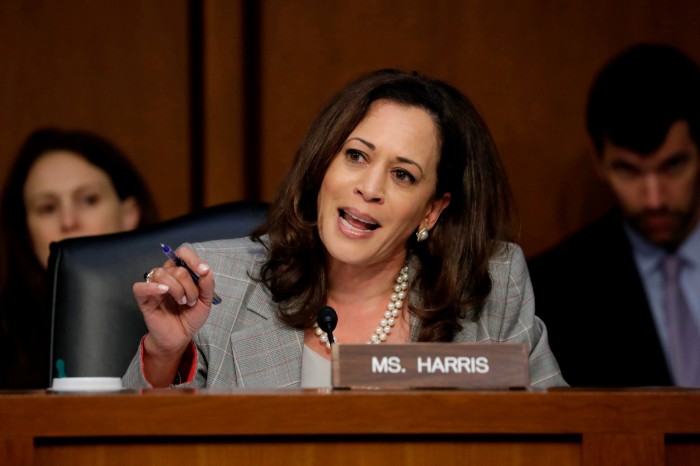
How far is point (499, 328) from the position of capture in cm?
195

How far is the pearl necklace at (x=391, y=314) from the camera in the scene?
194cm

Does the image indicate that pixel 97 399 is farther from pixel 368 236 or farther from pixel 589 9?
pixel 589 9

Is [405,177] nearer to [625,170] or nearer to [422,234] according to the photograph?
[422,234]

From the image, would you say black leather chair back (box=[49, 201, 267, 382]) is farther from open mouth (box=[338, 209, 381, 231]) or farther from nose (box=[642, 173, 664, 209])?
nose (box=[642, 173, 664, 209])

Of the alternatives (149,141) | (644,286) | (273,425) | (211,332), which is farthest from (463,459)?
(149,141)

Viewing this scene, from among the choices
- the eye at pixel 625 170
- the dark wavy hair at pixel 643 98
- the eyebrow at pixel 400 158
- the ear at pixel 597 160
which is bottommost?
the eyebrow at pixel 400 158

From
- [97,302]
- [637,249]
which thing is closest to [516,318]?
[97,302]

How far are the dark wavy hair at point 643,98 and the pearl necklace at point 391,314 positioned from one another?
3.66 feet

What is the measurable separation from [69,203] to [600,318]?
1446 mm

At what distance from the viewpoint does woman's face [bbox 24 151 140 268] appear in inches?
109

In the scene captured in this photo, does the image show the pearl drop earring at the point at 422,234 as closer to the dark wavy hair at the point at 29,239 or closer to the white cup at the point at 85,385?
the white cup at the point at 85,385

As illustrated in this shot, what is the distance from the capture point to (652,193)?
2908 millimetres

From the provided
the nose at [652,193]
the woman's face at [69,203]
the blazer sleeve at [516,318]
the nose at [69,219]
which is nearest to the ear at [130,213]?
the woman's face at [69,203]

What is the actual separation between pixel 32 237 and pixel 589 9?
171cm
